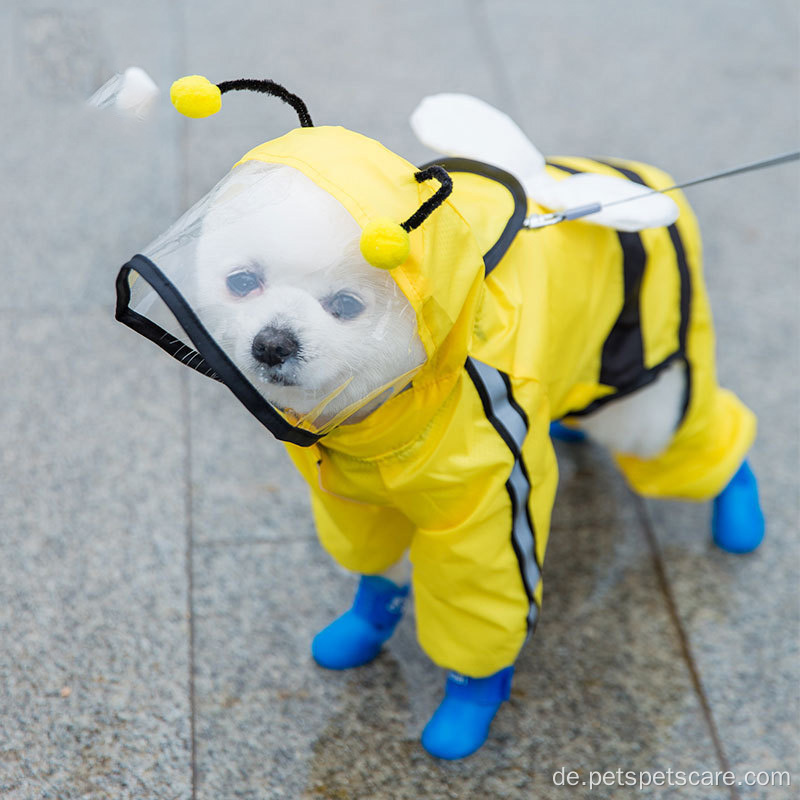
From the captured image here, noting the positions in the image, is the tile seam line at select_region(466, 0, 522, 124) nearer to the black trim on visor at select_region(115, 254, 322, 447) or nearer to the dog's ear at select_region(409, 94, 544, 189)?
the dog's ear at select_region(409, 94, 544, 189)

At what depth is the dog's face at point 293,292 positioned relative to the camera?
114 cm

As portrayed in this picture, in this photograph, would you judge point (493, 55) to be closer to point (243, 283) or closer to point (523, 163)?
point (523, 163)

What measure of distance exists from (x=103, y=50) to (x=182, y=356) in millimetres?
2125

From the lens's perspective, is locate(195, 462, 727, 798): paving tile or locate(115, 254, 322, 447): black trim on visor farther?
locate(195, 462, 727, 798): paving tile

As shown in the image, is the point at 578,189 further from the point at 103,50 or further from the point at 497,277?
the point at 103,50

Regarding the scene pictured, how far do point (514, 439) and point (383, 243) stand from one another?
0.44m

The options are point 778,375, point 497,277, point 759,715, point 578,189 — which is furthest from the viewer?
point 778,375

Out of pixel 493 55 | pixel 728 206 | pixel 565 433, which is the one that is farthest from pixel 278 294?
pixel 493 55

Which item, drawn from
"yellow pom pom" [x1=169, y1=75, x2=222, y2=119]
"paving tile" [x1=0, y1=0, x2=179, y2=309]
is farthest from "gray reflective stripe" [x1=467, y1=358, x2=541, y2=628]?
"paving tile" [x1=0, y1=0, x2=179, y2=309]

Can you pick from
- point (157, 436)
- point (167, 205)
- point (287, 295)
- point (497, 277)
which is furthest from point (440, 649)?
point (167, 205)

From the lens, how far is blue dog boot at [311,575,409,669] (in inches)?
73.0

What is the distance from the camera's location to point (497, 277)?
140cm

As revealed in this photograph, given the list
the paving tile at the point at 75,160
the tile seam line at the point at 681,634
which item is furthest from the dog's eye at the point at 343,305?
the paving tile at the point at 75,160

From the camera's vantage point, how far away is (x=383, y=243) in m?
1.08
